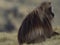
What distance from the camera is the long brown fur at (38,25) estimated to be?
1.69 meters

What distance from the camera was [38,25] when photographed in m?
1.72

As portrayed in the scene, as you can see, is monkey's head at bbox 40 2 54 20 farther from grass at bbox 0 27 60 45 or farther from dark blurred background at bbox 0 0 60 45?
grass at bbox 0 27 60 45

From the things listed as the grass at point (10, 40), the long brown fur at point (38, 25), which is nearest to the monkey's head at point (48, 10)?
the long brown fur at point (38, 25)

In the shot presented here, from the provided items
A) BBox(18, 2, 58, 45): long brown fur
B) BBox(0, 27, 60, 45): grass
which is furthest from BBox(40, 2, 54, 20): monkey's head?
BBox(0, 27, 60, 45): grass

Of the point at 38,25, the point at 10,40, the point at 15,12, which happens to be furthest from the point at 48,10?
the point at 10,40

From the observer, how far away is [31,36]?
5.65 ft

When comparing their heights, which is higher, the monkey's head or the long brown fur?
the monkey's head

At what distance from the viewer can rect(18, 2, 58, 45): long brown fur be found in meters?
1.69

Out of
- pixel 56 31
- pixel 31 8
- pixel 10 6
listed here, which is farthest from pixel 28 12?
pixel 56 31

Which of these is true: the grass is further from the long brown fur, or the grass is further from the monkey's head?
the monkey's head

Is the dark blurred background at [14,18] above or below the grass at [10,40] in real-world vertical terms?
above

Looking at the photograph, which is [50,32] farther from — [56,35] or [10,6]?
[10,6]

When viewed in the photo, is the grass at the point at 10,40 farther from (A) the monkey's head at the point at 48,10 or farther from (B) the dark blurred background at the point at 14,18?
(A) the monkey's head at the point at 48,10

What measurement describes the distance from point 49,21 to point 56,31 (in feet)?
0.37
